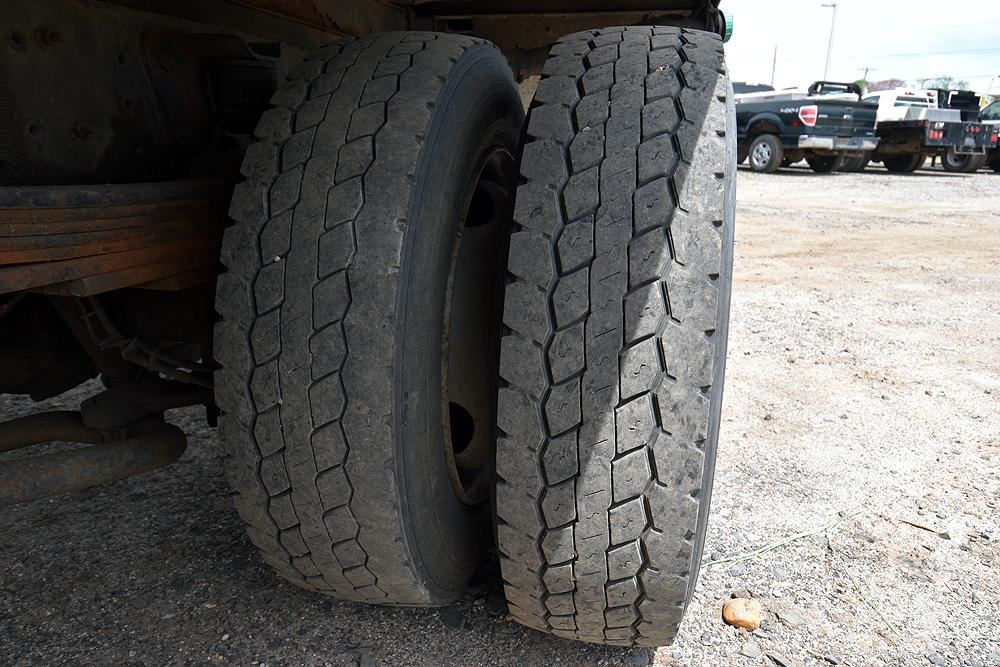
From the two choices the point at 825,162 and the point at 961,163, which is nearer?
the point at 825,162

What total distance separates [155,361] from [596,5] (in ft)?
7.39

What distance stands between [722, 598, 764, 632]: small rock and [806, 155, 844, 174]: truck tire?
60.2 feet

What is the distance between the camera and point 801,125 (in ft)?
55.0

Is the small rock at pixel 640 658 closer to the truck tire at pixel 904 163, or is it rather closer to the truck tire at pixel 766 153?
the truck tire at pixel 766 153

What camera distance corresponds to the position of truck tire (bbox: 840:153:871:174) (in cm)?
1917

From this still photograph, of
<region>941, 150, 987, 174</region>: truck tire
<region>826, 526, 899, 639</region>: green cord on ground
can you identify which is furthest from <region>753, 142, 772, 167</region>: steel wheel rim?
<region>826, 526, 899, 639</region>: green cord on ground

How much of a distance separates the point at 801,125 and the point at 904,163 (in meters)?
5.19

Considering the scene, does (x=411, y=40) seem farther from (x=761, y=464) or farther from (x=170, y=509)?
(x=761, y=464)

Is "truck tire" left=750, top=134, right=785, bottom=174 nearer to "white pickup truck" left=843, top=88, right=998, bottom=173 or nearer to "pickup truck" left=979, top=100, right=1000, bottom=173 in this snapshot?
"white pickup truck" left=843, top=88, right=998, bottom=173

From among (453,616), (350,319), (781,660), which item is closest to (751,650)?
(781,660)

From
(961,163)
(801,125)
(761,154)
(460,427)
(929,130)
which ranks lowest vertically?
(961,163)

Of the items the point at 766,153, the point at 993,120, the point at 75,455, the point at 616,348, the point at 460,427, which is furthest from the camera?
the point at 993,120

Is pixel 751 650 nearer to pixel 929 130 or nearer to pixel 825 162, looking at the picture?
pixel 825 162

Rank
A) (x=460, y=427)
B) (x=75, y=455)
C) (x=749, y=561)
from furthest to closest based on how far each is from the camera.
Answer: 1. (x=749, y=561)
2. (x=460, y=427)
3. (x=75, y=455)
